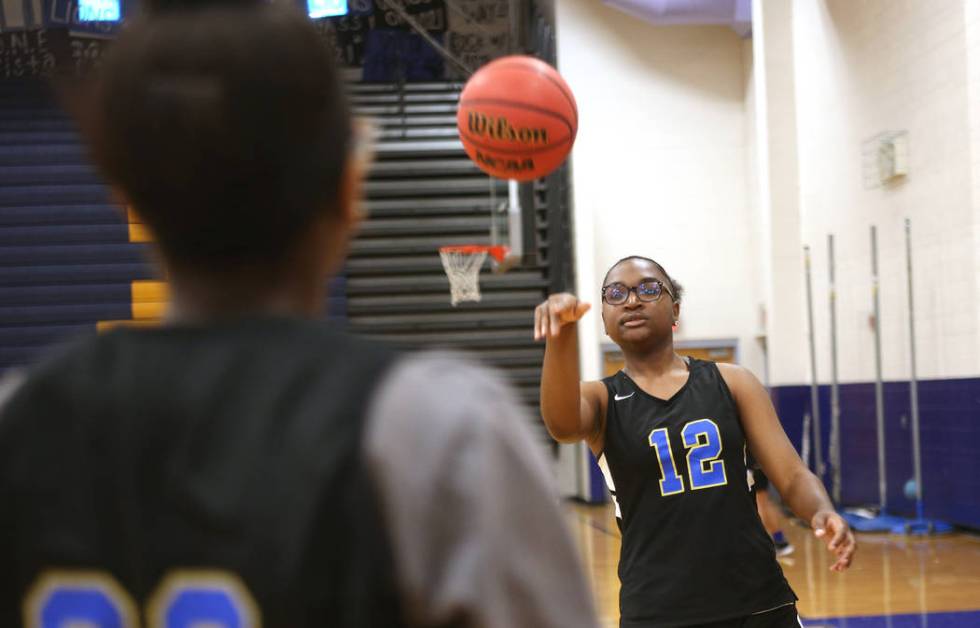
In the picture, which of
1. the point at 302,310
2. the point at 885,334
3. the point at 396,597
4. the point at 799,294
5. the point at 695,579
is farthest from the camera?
the point at 799,294

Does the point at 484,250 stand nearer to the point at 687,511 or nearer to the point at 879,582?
the point at 879,582

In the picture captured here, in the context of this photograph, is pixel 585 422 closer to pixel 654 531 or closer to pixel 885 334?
pixel 654 531

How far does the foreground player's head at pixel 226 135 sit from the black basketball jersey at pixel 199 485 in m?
0.08

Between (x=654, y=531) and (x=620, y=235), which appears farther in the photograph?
(x=620, y=235)

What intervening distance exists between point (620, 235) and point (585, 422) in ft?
34.0

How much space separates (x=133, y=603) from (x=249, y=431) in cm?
17

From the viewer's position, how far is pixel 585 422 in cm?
363

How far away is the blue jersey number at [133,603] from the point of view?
91cm

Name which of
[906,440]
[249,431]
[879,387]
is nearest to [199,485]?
[249,431]

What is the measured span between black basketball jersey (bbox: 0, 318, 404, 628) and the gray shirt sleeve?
2cm

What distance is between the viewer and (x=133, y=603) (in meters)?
0.94

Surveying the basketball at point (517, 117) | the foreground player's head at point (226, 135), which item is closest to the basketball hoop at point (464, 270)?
the basketball at point (517, 117)

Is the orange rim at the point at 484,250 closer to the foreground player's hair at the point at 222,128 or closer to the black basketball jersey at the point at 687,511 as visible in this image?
the black basketball jersey at the point at 687,511

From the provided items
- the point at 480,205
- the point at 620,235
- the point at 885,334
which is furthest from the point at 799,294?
the point at 480,205
